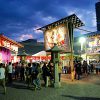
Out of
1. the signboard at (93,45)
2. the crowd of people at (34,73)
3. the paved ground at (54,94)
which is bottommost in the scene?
the paved ground at (54,94)

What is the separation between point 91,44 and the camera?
43312 mm

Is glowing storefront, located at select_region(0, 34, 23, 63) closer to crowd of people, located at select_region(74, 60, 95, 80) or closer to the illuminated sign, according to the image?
the illuminated sign

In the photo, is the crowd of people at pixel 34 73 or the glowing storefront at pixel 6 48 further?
the glowing storefront at pixel 6 48

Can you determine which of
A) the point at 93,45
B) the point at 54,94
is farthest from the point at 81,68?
the point at 93,45

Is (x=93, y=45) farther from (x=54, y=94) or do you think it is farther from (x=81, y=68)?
(x=54, y=94)

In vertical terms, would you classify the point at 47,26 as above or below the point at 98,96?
above

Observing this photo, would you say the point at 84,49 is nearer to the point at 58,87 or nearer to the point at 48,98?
the point at 58,87

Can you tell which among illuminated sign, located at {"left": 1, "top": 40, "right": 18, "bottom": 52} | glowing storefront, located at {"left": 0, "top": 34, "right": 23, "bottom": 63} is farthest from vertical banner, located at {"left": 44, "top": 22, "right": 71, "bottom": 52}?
glowing storefront, located at {"left": 0, "top": 34, "right": 23, "bottom": 63}

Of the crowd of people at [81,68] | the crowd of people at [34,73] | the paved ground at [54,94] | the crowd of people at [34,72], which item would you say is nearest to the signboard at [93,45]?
the crowd of people at [81,68]

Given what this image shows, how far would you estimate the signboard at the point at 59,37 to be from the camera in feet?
95.6

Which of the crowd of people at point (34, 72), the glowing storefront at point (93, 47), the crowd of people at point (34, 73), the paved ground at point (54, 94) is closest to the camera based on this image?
the paved ground at point (54, 94)

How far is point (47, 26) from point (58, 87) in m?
17.5

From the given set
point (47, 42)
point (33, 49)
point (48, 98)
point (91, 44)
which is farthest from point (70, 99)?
point (33, 49)

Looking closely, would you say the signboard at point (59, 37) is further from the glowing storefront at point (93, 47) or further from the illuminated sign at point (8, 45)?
the glowing storefront at point (93, 47)
